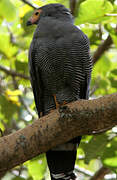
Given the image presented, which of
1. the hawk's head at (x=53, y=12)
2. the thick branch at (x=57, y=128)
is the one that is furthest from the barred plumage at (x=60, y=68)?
the thick branch at (x=57, y=128)

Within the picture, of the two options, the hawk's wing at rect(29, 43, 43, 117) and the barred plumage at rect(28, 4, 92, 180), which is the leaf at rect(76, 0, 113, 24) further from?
the hawk's wing at rect(29, 43, 43, 117)

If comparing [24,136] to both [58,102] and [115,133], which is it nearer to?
[58,102]

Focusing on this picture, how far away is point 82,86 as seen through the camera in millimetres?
4035

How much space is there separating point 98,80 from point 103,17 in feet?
5.81

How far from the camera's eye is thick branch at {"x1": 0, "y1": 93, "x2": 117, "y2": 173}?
2842 millimetres

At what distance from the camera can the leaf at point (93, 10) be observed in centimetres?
338

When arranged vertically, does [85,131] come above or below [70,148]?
above

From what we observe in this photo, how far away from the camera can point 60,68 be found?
3820 millimetres

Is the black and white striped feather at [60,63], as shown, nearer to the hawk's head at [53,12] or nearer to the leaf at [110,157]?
the hawk's head at [53,12]

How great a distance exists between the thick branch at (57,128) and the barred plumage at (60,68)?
2.58 feet

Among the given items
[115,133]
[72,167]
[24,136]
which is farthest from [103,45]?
[24,136]

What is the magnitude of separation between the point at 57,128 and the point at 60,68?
3.34 feet

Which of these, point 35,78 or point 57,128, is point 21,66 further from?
point 57,128

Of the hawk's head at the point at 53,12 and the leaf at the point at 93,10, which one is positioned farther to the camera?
the hawk's head at the point at 53,12
